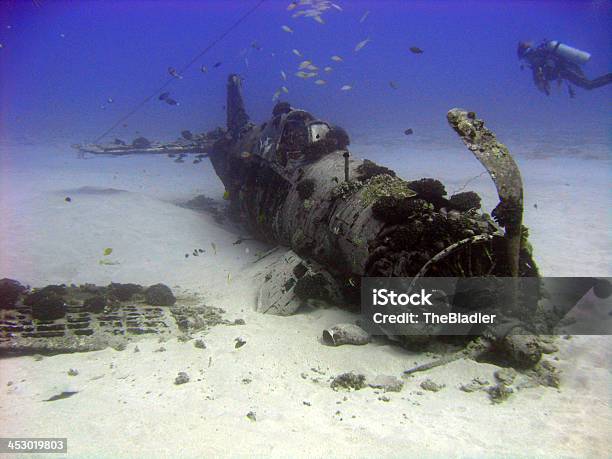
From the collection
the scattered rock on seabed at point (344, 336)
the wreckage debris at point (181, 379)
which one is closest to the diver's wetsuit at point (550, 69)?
the scattered rock on seabed at point (344, 336)

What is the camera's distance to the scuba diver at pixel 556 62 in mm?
18422

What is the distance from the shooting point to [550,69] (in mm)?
19031

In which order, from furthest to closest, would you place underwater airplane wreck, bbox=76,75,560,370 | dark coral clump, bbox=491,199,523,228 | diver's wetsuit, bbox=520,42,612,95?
diver's wetsuit, bbox=520,42,612,95 < underwater airplane wreck, bbox=76,75,560,370 < dark coral clump, bbox=491,199,523,228

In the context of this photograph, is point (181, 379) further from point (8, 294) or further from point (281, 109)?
point (281, 109)

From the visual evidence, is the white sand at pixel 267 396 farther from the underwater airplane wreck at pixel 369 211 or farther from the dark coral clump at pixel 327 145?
the dark coral clump at pixel 327 145

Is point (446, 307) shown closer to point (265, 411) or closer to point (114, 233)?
point (265, 411)

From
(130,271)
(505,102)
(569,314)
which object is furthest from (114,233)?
(505,102)

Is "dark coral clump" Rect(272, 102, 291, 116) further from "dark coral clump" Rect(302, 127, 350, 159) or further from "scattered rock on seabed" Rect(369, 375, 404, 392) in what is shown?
"scattered rock on seabed" Rect(369, 375, 404, 392)

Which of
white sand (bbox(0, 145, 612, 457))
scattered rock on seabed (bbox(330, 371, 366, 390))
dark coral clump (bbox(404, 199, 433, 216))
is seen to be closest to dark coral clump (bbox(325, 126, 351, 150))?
white sand (bbox(0, 145, 612, 457))

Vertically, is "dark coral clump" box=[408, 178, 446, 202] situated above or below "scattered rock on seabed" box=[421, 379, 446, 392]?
above

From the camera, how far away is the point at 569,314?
20.5 ft

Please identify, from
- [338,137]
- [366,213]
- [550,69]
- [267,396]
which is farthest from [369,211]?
[550,69]

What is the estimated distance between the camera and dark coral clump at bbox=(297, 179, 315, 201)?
802cm

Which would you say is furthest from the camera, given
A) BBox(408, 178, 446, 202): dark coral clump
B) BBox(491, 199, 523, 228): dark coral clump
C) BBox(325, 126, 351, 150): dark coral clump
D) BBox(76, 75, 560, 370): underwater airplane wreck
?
BBox(325, 126, 351, 150): dark coral clump
